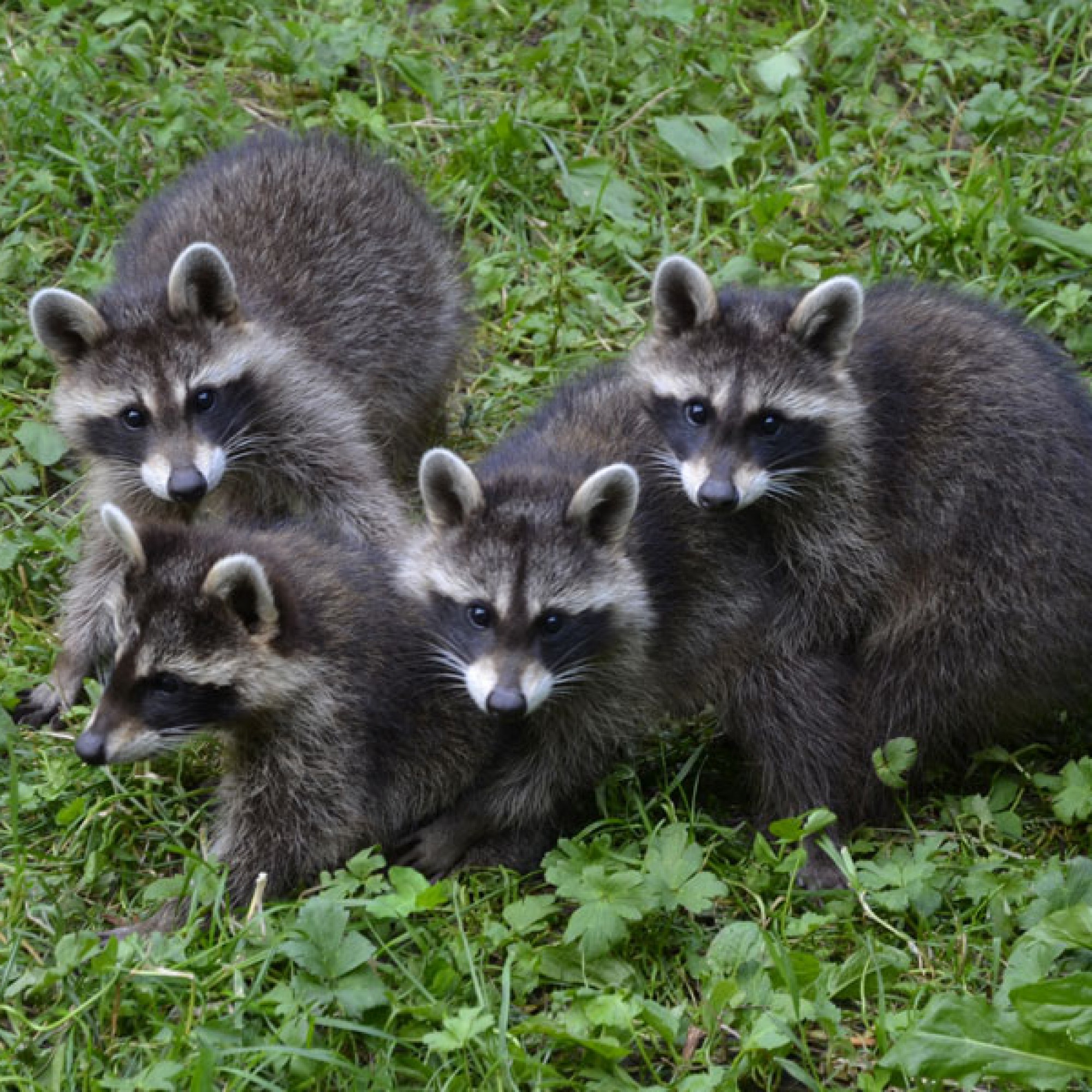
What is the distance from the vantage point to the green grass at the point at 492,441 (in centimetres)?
437

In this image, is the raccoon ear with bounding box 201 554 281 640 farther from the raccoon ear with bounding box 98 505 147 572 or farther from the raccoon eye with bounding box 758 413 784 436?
the raccoon eye with bounding box 758 413 784 436

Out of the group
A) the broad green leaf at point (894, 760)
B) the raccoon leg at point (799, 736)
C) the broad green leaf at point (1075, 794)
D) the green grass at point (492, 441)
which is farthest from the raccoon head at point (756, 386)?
the broad green leaf at point (1075, 794)

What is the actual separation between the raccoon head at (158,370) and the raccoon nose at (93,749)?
3.46ft

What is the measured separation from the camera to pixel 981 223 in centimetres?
680

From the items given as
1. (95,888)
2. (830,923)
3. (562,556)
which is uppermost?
(562,556)

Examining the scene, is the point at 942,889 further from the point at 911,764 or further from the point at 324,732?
the point at 324,732

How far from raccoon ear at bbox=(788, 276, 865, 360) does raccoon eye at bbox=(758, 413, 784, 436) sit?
0.25 meters

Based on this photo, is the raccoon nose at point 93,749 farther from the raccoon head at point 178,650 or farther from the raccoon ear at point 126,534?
the raccoon ear at point 126,534

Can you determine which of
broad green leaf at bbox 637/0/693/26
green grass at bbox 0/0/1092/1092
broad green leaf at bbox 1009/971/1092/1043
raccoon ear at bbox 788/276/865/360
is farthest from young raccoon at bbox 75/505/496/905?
broad green leaf at bbox 637/0/693/26

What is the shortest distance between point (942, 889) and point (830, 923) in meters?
0.33

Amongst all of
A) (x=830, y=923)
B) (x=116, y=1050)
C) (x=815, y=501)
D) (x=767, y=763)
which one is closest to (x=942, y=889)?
(x=830, y=923)

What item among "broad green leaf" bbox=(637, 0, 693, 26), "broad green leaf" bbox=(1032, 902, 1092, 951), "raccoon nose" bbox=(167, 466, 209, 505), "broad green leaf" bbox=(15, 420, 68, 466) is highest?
"broad green leaf" bbox=(637, 0, 693, 26)

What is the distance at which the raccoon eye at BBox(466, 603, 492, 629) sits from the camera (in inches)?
198

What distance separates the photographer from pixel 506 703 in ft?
15.6
